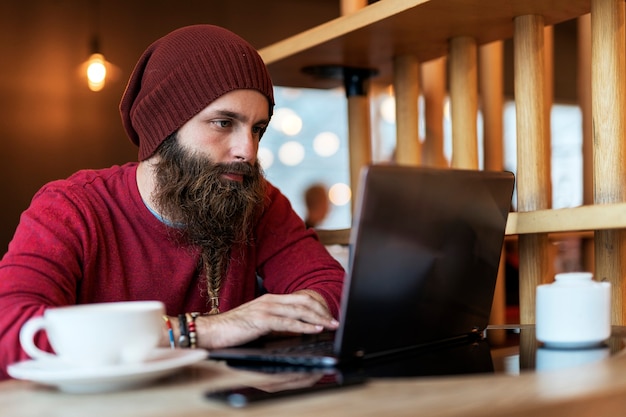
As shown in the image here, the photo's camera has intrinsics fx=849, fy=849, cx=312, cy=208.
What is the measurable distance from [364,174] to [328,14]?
4.08 metres

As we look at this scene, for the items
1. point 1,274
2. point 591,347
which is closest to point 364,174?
point 591,347

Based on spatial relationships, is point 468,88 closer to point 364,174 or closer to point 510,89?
point 364,174

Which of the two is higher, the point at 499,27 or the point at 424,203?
the point at 499,27

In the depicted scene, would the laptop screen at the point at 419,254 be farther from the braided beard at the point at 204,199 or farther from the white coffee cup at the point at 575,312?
the braided beard at the point at 204,199

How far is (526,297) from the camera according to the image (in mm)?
1933

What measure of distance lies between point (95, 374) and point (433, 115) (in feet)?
7.09

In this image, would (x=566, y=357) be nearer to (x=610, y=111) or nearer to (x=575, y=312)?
(x=575, y=312)

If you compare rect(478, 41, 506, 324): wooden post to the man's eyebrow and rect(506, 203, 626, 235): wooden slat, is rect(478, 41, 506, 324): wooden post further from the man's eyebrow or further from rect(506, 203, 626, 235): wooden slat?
the man's eyebrow

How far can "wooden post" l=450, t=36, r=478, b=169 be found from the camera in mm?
2070

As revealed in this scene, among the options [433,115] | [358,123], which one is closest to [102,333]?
Result: [358,123]

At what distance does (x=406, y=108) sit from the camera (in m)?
2.30

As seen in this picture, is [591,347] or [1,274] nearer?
[591,347]

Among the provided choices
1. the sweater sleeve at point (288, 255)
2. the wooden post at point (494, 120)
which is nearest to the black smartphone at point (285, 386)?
the sweater sleeve at point (288, 255)

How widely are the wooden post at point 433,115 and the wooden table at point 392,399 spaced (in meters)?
1.93
